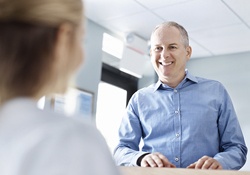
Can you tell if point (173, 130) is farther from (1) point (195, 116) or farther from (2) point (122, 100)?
(2) point (122, 100)

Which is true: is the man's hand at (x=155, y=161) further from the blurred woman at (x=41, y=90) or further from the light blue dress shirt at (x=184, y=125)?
the blurred woman at (x=41, y=90)

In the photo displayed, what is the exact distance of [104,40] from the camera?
3.68 meters

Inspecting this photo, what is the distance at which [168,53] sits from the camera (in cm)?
170

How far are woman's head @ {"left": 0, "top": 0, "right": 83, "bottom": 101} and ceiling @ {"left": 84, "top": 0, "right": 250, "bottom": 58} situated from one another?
2518 mm

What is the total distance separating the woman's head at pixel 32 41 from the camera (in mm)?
452

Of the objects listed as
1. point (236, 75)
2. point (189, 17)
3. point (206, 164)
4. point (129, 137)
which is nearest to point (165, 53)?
point (129, 137)

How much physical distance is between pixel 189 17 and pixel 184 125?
1.84 metres

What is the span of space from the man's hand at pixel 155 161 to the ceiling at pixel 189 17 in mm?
1954

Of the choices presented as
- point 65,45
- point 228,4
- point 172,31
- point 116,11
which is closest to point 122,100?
point 116,11

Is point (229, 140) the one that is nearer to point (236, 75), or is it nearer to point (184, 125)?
point (184, 125)

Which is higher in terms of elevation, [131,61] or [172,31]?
[131,61]

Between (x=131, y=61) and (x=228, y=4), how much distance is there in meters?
1.16

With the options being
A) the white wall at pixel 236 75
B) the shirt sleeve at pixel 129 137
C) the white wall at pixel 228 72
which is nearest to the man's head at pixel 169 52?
the shirt sleeve at pixel 129 137

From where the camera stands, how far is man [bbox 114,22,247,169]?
1478 millimetres
